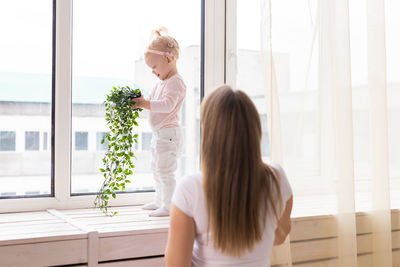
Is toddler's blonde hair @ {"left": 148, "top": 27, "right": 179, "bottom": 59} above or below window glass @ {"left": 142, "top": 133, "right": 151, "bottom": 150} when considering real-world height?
above

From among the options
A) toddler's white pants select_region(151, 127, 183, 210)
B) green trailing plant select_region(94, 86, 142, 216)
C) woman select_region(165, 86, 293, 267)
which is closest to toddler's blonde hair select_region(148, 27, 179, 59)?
green trailing plant select_region(94, 86, 142, 216)

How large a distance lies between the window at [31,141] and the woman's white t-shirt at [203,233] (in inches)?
42.9

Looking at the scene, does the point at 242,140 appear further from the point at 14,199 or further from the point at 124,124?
the point at 14,199

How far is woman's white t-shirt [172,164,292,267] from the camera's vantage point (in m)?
1.09

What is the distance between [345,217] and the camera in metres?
1.84

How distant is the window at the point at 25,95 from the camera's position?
1.96 m

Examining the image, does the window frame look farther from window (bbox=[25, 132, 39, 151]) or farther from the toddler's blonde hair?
the toddler's blonde hair

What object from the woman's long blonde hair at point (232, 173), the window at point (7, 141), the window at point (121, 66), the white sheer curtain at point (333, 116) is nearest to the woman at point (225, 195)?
the woman's long blonde hair at point (232, 173)

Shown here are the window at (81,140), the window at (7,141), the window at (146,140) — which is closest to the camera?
the window at (7,141)

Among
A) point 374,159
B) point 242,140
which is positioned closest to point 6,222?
point 242,140

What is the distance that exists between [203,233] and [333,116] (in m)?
0.93

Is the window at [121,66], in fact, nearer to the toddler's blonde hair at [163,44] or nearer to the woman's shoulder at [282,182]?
the toddler's blonde hair at [163,44]

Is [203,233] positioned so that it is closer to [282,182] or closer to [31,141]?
[282,182]

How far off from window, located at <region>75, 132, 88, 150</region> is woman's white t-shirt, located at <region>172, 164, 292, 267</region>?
1.07 meters
